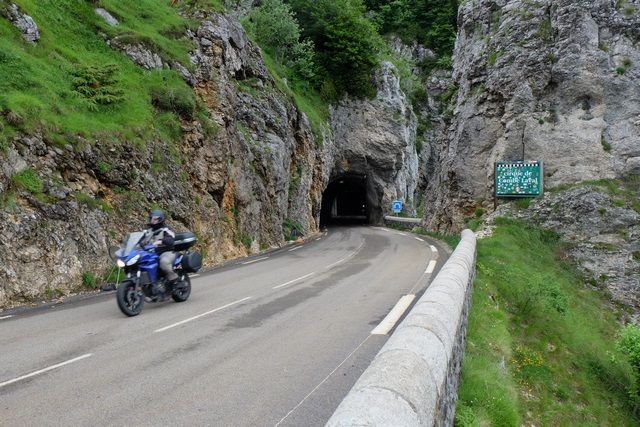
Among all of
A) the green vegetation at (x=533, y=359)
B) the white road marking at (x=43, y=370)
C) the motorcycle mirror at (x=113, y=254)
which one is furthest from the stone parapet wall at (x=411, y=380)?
the motorcycle mirror at (x=113, y=254)

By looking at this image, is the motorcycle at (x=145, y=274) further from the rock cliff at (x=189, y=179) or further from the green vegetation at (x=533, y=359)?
the green vegetation at (x=533, y=359)

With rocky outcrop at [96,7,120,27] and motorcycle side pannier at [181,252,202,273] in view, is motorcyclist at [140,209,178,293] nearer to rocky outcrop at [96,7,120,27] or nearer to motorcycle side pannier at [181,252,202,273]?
motorcycle side pannier at [181,252,202,273]

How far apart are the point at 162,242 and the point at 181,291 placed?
4.06 feet

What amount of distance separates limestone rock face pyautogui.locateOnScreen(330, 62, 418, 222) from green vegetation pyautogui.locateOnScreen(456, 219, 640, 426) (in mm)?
29454

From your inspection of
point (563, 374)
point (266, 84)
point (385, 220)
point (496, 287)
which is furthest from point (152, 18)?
point (385, 220)

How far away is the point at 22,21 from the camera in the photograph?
17453 millimetres

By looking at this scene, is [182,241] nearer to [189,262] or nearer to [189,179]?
[189,262]

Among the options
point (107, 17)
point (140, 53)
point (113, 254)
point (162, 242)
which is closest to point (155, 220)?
point (162, 242)

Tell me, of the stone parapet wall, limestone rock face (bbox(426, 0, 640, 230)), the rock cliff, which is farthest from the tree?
the stone parapet wall

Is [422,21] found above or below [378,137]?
above

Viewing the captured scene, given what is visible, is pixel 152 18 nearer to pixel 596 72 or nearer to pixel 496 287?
pixel 496 287

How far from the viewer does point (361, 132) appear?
48406 millimetres

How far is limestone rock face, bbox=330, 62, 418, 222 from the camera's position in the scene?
47844 mm

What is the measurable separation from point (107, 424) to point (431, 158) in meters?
63.5
